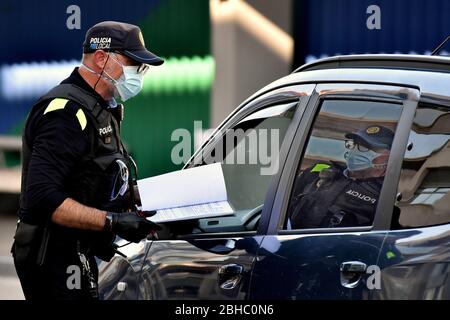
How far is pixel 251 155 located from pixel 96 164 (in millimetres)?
901

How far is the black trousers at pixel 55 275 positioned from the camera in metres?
3.78

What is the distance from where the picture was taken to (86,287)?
3.89 meters

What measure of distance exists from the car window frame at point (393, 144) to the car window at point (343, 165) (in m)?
0.02

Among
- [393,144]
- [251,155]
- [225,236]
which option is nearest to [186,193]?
[225,236]

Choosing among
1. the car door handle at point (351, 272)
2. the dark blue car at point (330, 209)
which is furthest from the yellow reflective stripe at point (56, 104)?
the car door handle at point (351, 272)

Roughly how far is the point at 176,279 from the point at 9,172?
8260mm

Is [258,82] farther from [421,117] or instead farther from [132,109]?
[421,117]

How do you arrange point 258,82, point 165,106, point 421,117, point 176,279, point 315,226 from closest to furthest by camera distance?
point 421,117 < point 315,226 < point 176,279 < point 258,82 < point 165,106

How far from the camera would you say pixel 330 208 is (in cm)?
366

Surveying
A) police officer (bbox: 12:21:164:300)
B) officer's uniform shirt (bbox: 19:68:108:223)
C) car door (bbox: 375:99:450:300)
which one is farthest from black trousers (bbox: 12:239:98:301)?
car door (bbox: 375:99:450:300)

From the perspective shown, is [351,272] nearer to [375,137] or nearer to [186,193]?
[375,137]

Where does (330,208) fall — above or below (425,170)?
below

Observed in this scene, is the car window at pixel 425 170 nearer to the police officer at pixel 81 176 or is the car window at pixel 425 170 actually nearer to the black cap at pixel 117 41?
the police officer at pixel 81 176
